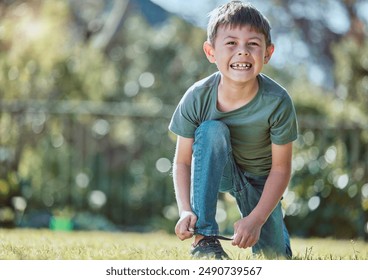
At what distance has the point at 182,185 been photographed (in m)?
2.52

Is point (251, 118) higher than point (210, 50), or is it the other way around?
point (210, 50)

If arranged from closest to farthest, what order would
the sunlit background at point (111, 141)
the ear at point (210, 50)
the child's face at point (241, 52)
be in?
1. the child's face at point (241, 52)
2. the ear at point (210, 50)
3. the sunlit background at point (111, 141)

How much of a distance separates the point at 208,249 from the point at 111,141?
417cm

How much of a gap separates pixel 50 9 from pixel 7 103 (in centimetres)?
123

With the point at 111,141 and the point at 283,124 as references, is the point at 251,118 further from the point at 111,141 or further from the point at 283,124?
the point at 111,141

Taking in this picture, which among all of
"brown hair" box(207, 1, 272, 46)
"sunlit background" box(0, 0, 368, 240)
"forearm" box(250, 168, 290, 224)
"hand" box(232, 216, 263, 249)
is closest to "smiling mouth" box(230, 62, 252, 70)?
"brown hair" box(207, 1, 272, 46)

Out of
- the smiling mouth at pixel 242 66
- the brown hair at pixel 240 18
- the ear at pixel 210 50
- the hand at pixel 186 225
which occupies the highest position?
the brown hair at pixel 240 18

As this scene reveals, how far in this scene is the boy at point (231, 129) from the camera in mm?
2389

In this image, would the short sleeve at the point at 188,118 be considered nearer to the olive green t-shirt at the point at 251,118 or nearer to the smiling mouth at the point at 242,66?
the olive green t-shirt at the point at 251,118

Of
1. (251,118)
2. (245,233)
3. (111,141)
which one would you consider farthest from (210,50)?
(111,141)

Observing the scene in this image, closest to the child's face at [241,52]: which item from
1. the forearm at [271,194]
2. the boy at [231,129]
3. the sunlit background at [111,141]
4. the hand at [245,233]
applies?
the boy at [231,129]

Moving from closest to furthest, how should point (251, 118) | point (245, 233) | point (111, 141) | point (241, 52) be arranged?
point (245, 233)
point (241, 52)
point (251, 118)
point (111, 141)
